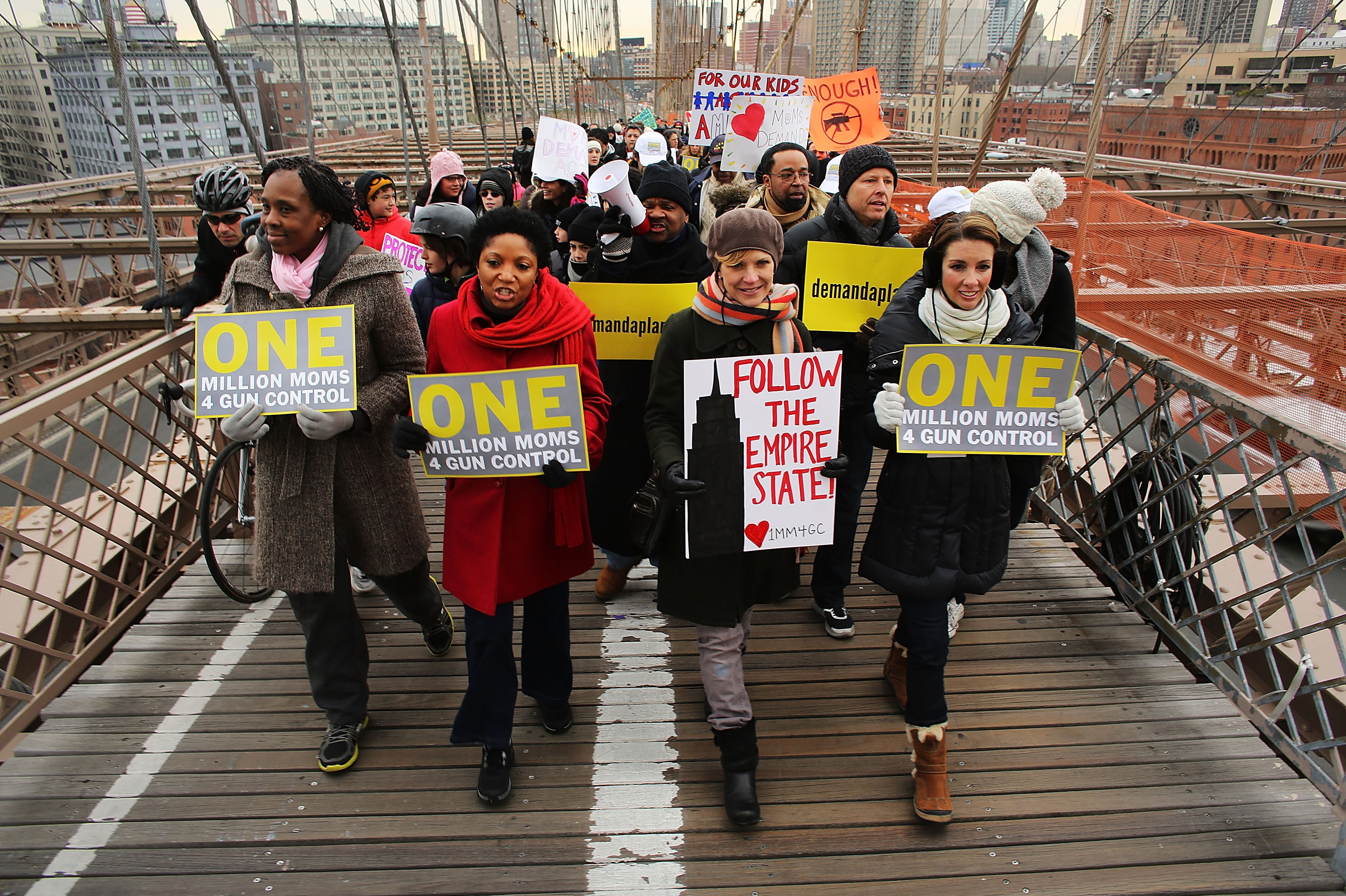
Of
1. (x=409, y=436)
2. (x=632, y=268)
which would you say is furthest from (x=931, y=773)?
(x=632, y=268)

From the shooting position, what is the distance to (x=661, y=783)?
9.30 feet

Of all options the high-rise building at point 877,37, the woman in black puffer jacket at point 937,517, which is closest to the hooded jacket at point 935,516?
the woman in black puffer jacket at point 937,517

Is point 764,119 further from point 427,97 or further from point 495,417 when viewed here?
point 427,97

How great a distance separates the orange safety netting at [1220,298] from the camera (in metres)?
5.67

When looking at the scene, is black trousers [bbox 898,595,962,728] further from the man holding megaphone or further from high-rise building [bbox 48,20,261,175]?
high-rise building [bbox 48,20,261,175]

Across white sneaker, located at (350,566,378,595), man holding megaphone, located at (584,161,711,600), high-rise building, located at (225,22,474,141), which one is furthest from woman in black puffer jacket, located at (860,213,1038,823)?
high-rise building, located at (225,22,474,141)

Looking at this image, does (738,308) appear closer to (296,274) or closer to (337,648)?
(296,274)

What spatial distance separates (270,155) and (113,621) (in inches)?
511

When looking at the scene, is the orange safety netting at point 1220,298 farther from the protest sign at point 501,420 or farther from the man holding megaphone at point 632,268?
the protest sign at point 501,420

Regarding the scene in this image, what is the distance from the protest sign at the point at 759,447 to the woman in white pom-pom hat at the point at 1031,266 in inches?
35.9

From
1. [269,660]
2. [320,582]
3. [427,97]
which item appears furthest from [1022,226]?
[427,97]

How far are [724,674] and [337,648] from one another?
4.72 feet

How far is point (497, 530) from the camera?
263cm

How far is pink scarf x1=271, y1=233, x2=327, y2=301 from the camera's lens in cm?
259
